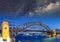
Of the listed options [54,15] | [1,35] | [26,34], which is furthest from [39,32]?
[1,35]

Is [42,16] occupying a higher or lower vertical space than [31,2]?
lower

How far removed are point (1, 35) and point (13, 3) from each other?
1.80 ft

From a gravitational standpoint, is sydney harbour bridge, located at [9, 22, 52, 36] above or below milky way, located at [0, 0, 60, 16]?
below

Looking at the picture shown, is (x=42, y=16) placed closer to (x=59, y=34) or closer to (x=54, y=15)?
(x=54, y=15)

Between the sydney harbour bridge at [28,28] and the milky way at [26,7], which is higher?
the milky way at [26,7]

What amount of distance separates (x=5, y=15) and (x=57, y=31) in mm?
876

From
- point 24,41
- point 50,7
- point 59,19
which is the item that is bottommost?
→ point 24,41

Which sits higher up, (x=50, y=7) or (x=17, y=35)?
(x=50, y=7)

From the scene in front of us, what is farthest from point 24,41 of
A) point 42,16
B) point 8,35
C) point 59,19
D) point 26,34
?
point 59,19

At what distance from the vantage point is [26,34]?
253cm

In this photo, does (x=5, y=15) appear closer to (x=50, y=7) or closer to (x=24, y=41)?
(x=24, y=41)

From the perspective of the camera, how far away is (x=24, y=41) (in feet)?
8.23

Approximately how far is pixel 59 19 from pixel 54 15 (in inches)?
4.1

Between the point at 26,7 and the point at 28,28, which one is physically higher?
the point at 26,7
